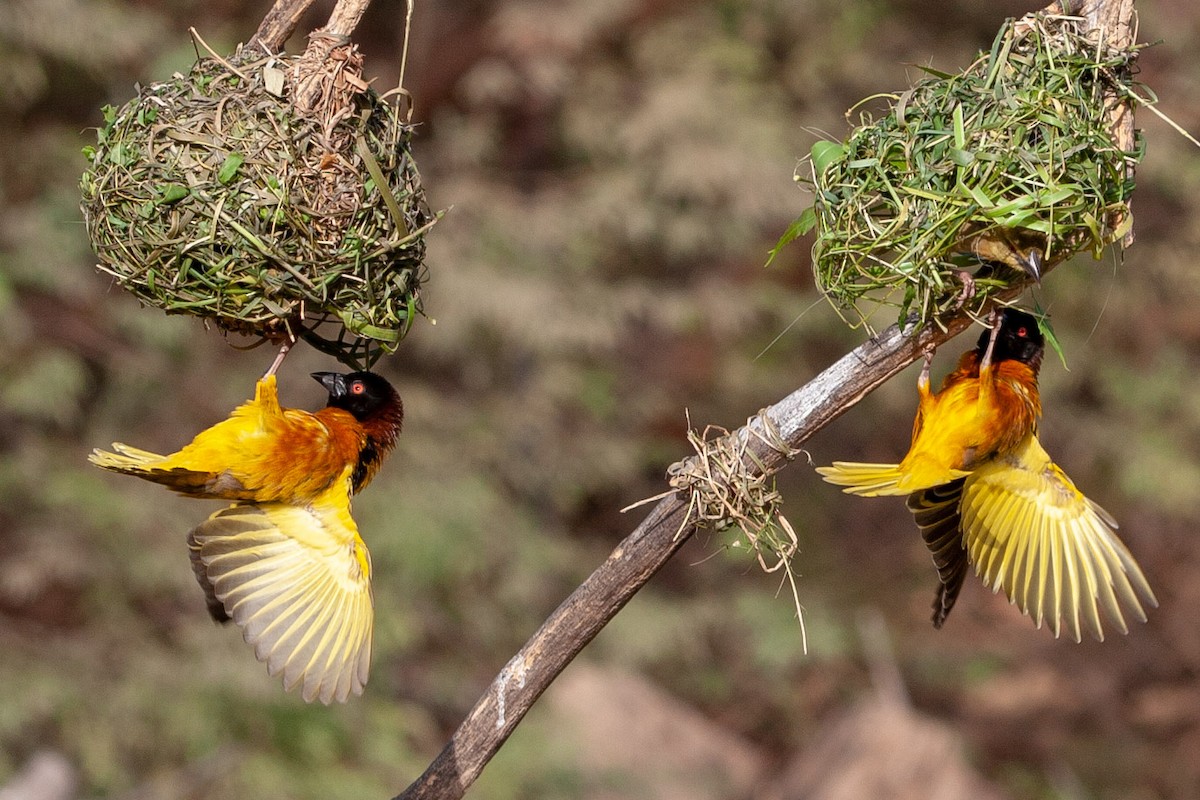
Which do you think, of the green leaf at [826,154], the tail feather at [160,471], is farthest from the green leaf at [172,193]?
the green leaf at [826,154]

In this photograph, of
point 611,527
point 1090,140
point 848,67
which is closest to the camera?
point 1090,140

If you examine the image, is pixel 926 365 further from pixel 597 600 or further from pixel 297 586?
→ pixel 297 586

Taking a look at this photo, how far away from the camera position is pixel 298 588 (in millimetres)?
3295

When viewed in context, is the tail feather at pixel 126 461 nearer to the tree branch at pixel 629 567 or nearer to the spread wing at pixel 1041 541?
the tree branch at pixel 629 567

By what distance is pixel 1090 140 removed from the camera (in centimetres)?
253

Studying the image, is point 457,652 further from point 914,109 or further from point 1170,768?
point 914,109

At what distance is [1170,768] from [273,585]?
30.9 ft

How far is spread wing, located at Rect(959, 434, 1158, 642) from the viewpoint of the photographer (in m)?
3.42

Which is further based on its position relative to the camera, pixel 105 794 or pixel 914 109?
pixel 105 794

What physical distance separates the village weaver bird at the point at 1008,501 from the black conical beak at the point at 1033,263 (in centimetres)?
67

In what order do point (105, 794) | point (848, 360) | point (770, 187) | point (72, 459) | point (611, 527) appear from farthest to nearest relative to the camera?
point (611, 527) → point (770, 187) → point (72, 459) → point (105, 794) → point (848, 360)

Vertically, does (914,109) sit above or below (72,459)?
above

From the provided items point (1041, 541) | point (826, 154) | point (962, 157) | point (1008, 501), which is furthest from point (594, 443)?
point (962, 157)

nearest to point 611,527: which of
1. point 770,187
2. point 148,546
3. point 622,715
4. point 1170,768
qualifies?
point 622,715
